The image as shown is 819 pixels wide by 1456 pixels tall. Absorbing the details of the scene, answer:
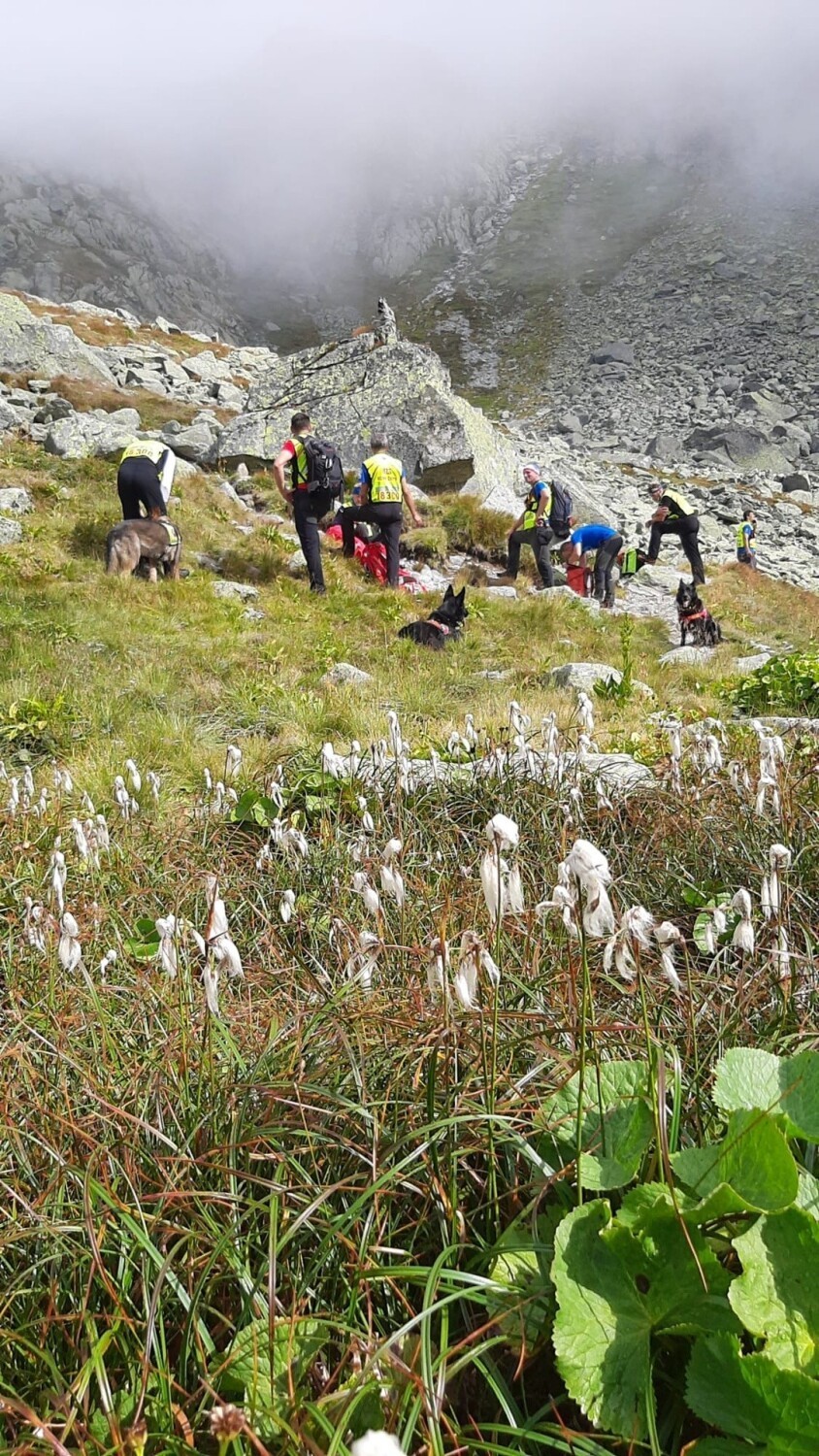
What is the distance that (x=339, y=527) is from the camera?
16.3 metres

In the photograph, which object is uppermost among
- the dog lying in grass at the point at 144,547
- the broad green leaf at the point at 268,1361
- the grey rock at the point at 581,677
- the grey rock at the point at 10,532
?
the grey rock at the point at 10,532

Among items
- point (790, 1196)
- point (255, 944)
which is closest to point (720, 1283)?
point (790, 1196)

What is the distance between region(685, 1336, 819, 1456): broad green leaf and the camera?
1129mm

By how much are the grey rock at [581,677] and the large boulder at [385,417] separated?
11121mm

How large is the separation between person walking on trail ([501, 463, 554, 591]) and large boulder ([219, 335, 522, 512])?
8.64 ft

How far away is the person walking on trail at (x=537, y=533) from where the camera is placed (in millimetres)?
15977

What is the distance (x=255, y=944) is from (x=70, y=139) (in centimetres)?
17838

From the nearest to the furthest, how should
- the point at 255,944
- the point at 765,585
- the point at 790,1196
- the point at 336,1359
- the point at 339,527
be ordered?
the point at 790,1196
the point at 336,1359
the point at 255,944
the point at 339,527
the point at 765,585

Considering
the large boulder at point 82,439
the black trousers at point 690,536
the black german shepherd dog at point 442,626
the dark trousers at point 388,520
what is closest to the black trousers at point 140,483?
the dark trousers at point 388,520

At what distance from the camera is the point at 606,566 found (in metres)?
15.9

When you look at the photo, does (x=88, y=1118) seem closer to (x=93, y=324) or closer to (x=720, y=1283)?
(x=720, y=1283)

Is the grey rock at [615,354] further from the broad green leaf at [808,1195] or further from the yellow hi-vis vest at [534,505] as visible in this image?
the broad green leaf at [808,1195]

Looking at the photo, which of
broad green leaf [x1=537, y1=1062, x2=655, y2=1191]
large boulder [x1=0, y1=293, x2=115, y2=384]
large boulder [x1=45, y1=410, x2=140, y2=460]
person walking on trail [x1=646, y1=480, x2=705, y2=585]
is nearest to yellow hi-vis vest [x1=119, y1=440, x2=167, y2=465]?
large boulder [x1=45, y1=410, x2=140, y2=460]

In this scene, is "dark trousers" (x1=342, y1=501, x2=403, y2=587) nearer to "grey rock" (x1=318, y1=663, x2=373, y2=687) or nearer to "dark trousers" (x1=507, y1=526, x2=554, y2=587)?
"dark trousers" (x1=507, y1=526, x2=554, y2=587)
